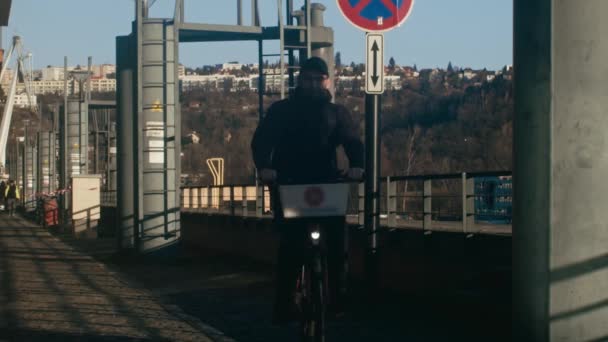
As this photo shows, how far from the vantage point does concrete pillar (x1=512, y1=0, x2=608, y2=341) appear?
5.60 metres

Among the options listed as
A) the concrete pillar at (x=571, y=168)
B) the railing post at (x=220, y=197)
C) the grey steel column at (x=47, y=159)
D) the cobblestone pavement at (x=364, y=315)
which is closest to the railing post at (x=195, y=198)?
the railing post at (x=220, y=197)

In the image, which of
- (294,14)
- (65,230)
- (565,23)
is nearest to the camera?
(565,23)

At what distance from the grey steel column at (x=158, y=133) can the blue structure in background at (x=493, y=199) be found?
9345 millimetres

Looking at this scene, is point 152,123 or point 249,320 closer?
point 249,320

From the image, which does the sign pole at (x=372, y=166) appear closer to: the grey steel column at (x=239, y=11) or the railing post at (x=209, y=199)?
the grey steel column at (x=239, y=11)

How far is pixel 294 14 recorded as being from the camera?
2817 centimetres

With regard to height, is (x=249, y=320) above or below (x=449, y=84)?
below

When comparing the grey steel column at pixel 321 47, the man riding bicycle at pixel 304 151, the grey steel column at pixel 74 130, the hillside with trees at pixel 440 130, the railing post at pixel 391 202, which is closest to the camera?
the man riding bicycle at pixel 304 151

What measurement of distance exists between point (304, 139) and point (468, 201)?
15.3 feet

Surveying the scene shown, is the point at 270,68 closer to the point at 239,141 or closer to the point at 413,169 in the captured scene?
the point at 413,169

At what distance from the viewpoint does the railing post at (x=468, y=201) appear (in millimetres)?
11383

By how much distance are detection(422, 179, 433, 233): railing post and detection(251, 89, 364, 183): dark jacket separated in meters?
4.67

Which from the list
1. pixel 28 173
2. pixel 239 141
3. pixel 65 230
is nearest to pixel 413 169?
pixel 65 230

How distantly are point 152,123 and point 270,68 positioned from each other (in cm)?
1134
